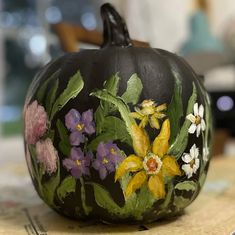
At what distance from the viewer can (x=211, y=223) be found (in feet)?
1.96

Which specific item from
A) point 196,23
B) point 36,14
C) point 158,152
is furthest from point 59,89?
point 36,14

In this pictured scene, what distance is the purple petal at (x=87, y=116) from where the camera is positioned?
1.80 ft

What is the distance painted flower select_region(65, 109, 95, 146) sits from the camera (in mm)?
547

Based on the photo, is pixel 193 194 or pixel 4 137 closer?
pixel 193 194

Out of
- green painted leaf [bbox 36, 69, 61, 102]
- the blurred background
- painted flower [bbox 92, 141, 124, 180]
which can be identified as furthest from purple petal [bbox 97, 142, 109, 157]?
the blurred background

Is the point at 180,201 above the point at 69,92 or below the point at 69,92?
below

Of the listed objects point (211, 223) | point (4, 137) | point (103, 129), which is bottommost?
Result: point (4, 137)

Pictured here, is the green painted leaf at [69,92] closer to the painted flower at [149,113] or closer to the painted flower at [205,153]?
the painted flower at [149,113]

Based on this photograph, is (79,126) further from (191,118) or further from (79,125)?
(191,118)

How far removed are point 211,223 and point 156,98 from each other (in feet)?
0.57

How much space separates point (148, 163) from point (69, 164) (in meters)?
0.09

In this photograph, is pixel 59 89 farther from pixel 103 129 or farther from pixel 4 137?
pixel 4 137

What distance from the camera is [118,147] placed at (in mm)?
543

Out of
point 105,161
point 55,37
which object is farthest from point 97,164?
point 55,37
